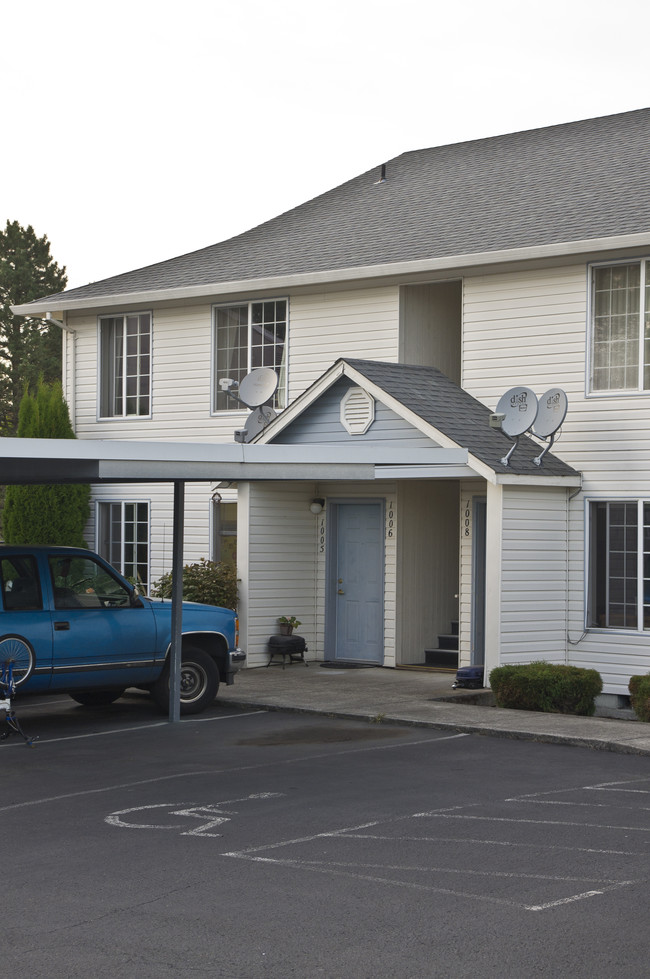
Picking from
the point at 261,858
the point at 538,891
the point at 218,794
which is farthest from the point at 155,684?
the point at 538,891

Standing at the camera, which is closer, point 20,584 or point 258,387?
point 20,584

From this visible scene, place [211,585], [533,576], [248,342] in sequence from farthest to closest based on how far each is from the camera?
[248,342] → [211,585] → [533,576]

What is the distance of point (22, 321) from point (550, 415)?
121 feet

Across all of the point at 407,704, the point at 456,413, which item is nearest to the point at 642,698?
the point at 407,704

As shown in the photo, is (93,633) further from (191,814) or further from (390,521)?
(390,521)

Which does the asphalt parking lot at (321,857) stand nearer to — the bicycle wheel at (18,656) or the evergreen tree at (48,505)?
the bicycle wheel at (18,656)

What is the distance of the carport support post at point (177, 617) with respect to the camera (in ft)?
43.3

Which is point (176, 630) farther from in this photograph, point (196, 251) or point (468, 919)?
point (196, 251)

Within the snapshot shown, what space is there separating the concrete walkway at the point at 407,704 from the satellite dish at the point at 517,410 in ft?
10.7

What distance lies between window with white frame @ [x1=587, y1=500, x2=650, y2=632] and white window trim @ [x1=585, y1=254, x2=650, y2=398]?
137 centimetres

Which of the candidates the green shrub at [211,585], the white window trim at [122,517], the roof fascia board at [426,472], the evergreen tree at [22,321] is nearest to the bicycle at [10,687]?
the roof fascia board at [426,472]

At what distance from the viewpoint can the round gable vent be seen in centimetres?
1681

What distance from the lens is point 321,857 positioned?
7.70 metres

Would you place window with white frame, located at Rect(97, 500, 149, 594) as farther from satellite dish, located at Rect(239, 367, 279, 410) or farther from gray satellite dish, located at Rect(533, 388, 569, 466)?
gray satellite dish, located at Rect(533, 388, 569, 466)
